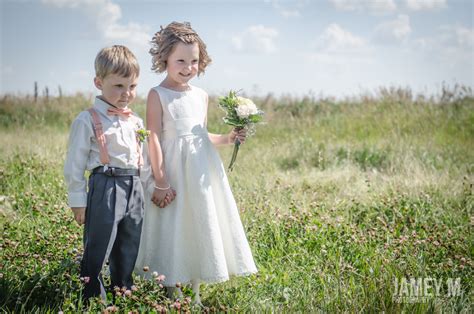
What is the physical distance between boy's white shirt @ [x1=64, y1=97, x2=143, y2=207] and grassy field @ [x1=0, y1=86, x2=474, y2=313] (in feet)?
2.10

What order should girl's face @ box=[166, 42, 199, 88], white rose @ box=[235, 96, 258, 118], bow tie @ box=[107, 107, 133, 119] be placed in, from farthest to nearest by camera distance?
white rose @ box=[235, 96, 258, 118]
girl's face @ box=[166, 42, 199, 88]
bow tie @ box=[107, 107, 133, 119]

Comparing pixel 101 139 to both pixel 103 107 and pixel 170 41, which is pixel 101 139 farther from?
pixel 170 41

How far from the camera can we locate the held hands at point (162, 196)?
3.36m

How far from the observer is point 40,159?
7.24 m

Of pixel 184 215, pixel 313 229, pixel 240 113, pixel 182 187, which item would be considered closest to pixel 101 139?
pixel 182 187

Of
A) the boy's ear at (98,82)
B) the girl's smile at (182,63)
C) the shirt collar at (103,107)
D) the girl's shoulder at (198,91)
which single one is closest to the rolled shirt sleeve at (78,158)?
the shirt collar at (103,107)

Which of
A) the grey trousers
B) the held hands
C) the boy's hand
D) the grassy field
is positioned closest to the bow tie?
the grey trousers

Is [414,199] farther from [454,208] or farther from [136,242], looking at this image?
[136,242]

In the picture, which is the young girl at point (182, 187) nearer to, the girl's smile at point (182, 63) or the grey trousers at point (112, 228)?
the girl's smile at point (182, 63)

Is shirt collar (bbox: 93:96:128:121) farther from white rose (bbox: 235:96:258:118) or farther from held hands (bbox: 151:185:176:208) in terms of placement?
white rose (bbox: 235:96:258:118)

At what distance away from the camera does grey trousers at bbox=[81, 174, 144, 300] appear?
3094 millimetres

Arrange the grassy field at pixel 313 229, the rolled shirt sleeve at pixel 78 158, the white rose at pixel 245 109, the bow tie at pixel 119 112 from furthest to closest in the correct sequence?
the white rose at pixel 245 109 → the grassy field at pixel 313 229 → the bow tie at pixel 119 112 → the rolled shirt sleeve at pixel 78 158

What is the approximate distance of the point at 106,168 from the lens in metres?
3.11

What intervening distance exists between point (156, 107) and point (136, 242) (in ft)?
2.99
